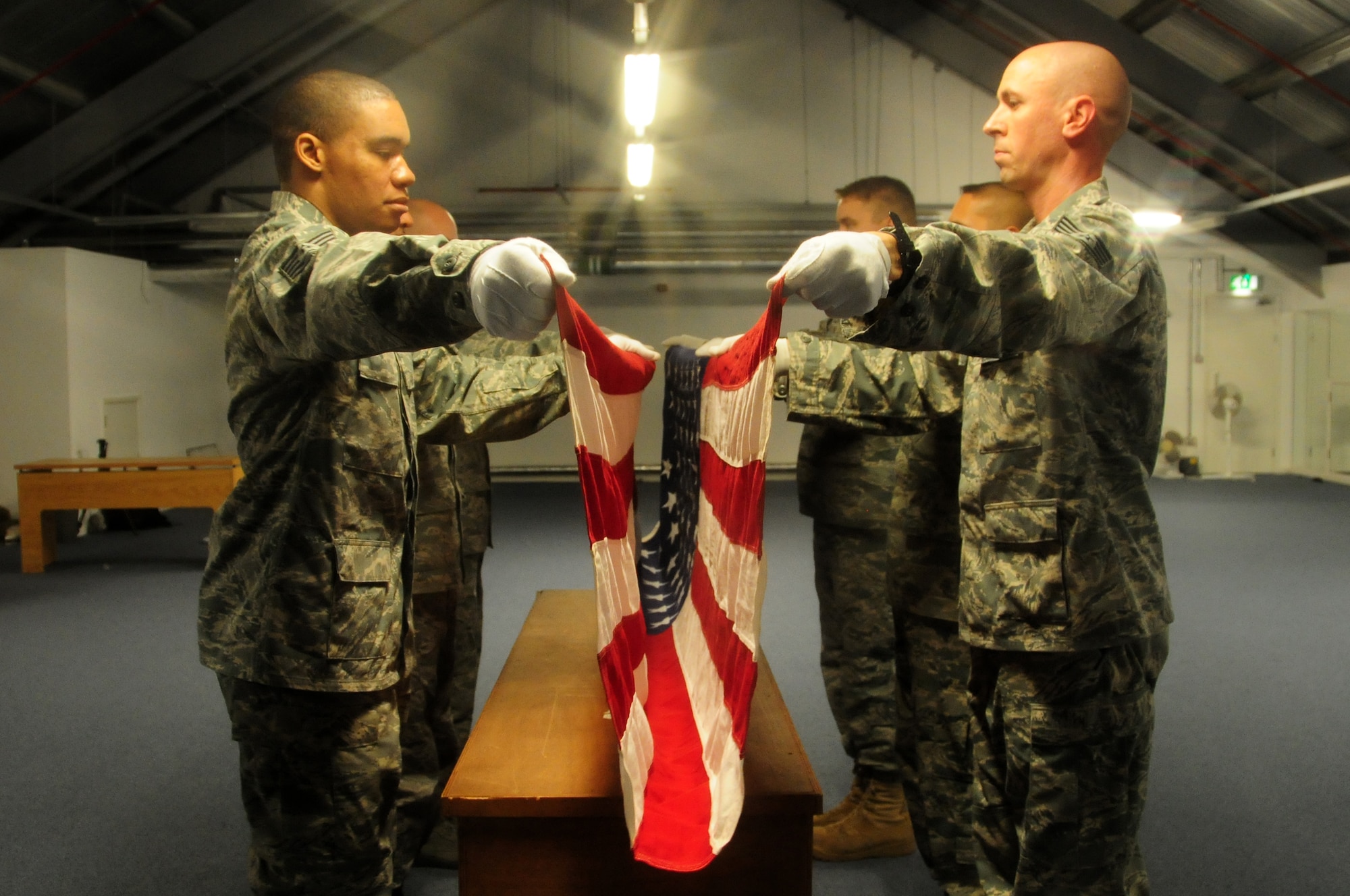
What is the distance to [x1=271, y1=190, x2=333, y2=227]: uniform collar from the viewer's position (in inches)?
59.8

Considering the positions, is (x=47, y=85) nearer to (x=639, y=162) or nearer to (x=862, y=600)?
(x=639, y=162)

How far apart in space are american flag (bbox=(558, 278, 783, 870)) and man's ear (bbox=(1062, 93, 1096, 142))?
2.21ft

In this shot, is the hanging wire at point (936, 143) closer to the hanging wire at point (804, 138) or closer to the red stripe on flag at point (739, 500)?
the hanging wire at point (804, 138)

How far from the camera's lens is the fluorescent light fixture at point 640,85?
4598 mm

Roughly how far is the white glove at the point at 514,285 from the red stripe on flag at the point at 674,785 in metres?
0.69

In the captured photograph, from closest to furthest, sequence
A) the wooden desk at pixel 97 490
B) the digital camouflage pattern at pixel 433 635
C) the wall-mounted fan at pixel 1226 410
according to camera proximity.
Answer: the digital camouflage pattern at pixel 433 635 < the wooden desk at pixel 97 490 < the wall-mounted fan at pixel 1226 410

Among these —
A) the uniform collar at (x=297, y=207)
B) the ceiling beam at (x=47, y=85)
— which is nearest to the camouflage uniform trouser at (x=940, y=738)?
the uniform collar at (x=297, y=207)

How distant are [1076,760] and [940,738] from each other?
585mm

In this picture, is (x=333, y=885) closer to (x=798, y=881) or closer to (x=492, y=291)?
(x=798, y=881)

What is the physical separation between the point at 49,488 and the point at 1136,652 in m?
6.06

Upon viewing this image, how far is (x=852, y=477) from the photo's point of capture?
2408mm

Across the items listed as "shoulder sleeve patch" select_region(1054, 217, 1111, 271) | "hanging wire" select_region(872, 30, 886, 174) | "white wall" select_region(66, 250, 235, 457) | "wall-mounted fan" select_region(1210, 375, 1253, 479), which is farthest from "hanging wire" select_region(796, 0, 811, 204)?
"shoulder sleeve patch" select_region(1054, 217, 1111, 271)

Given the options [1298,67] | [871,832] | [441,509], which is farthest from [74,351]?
[1298,67]

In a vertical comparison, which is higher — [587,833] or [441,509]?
[441,509]
